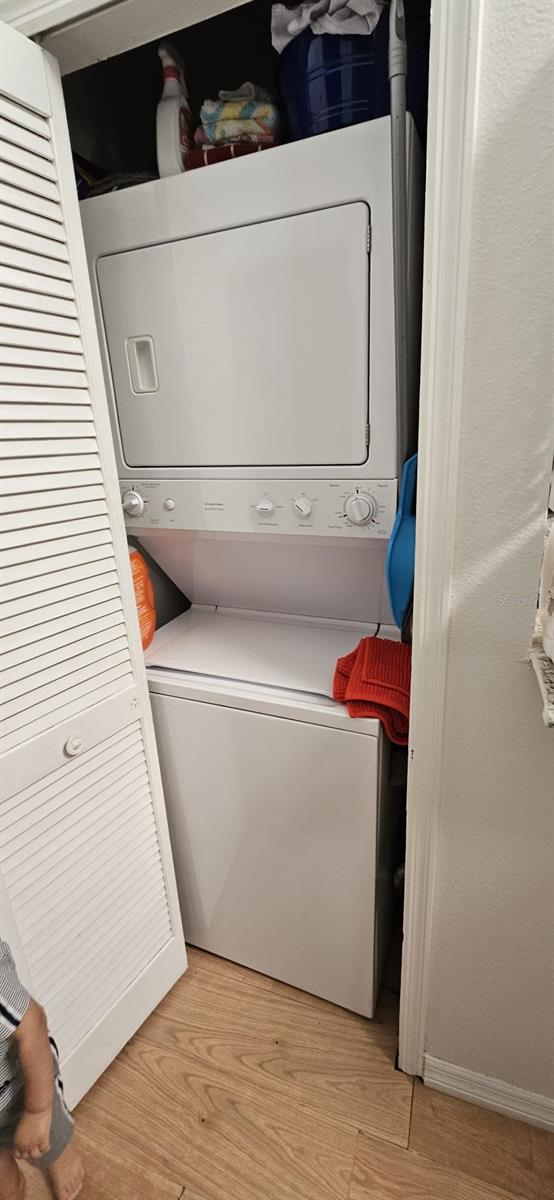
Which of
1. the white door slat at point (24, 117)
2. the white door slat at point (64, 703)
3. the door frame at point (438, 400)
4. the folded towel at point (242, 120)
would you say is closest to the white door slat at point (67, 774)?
the white door slat at point (64, 703)

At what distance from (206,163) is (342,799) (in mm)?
1444

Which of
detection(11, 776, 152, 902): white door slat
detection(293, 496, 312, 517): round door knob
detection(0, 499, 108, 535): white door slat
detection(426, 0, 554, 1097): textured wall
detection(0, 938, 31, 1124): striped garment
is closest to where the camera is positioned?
detection(426, 0, 554, 1097): textured wall

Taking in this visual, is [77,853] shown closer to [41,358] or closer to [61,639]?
[61,639]

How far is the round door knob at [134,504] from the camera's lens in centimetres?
148

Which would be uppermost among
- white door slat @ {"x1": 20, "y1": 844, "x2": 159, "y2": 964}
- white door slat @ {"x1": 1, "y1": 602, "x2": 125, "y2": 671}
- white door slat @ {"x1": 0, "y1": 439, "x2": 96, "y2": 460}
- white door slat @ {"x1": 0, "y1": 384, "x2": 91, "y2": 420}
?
white door slat @ {"x1": 0, "y1": 384, "x2": 91, "y2": 420}

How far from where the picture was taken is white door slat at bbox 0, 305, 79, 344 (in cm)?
100

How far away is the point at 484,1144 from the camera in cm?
129

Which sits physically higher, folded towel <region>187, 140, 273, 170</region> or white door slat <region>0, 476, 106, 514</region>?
folded towel <region>187, 140, 273, 170</region>

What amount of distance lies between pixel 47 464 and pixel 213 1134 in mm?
1555

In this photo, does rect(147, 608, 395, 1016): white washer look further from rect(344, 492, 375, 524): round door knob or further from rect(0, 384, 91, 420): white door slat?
rect(0, 384, 91, 420): white door slat

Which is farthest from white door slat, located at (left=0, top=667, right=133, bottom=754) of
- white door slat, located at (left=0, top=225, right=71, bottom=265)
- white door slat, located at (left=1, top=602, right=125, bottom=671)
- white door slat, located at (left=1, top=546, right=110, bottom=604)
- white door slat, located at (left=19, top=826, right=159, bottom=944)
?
white door slat, located at (left=0, top=225, right=71, bottom=265)

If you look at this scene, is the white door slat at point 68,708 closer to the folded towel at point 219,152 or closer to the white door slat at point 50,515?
the white door slat at point 50,515

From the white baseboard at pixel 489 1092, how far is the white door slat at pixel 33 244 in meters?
1.93

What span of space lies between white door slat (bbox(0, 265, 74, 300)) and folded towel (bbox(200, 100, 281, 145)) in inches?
19.8
